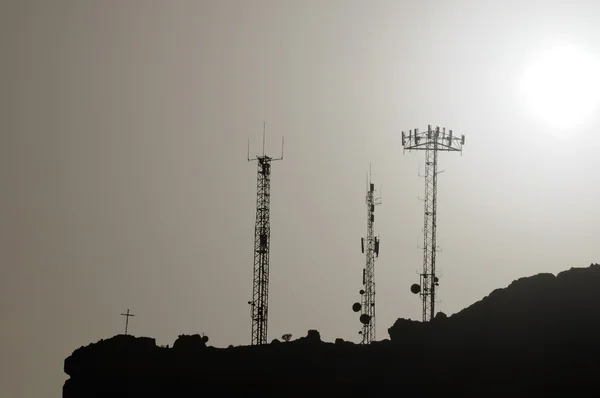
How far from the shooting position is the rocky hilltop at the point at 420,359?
51.6 m

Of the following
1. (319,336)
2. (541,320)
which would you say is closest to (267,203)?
(319,336)

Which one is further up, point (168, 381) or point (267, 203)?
point (267, 203)

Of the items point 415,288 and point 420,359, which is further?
point 415,288

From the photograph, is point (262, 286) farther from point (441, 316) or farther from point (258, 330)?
point (441, 316)

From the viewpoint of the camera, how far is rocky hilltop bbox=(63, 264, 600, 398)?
169 feet

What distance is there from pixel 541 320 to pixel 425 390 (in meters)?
6.61

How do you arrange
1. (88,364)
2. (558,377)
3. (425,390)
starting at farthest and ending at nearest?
1. (88,364)
2. (425,390)
3. (558,377)

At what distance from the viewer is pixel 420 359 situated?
56.1 m

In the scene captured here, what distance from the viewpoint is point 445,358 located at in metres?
55.2

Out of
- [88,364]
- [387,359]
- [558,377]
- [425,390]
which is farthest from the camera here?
[88,364]

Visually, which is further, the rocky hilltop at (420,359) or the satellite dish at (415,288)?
the satellite dish at (415,288)

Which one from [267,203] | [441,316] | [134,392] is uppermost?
[267,203]

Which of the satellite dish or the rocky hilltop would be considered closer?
the rocky hilltop

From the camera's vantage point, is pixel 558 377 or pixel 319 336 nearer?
pixel 558 377
